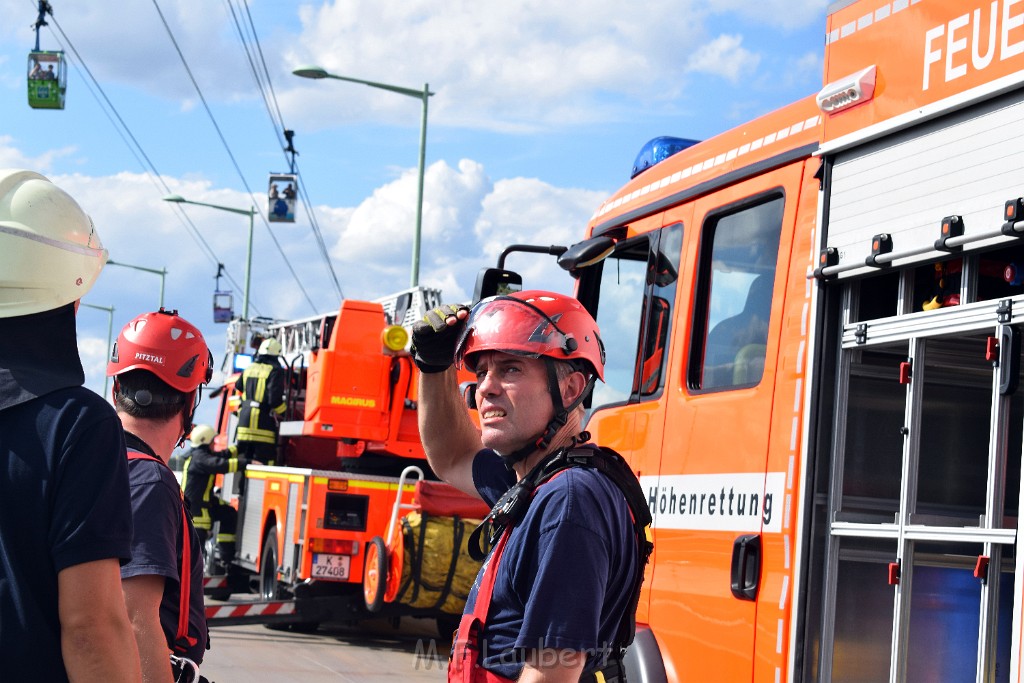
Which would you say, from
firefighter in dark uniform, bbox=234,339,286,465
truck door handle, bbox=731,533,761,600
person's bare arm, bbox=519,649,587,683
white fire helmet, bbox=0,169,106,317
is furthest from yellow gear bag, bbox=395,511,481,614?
white fire helmet, bbox=0,169,106,317

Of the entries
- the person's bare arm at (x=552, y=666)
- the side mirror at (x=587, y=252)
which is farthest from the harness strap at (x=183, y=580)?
the side mirror at (x=587, y=252)

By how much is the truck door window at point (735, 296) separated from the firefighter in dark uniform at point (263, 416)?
9.28 metres

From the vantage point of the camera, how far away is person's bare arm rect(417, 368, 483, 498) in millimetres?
3547

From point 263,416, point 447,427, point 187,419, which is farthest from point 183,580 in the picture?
point 263,416

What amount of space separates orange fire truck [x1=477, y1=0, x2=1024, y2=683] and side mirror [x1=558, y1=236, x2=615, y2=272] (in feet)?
1.65

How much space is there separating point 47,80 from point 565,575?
16.4 m

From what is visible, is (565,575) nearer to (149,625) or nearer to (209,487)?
(149,625)

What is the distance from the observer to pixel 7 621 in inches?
83.9

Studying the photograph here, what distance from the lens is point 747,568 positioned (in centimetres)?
436

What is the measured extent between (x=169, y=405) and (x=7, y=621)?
47.9 inches

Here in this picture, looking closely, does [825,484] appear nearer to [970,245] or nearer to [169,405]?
[970,245]

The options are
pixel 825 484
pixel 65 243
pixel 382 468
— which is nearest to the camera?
pixel 65 243

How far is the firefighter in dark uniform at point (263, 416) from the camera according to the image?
45.3 feet

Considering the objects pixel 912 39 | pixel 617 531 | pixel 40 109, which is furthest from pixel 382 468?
pixel 617 531
